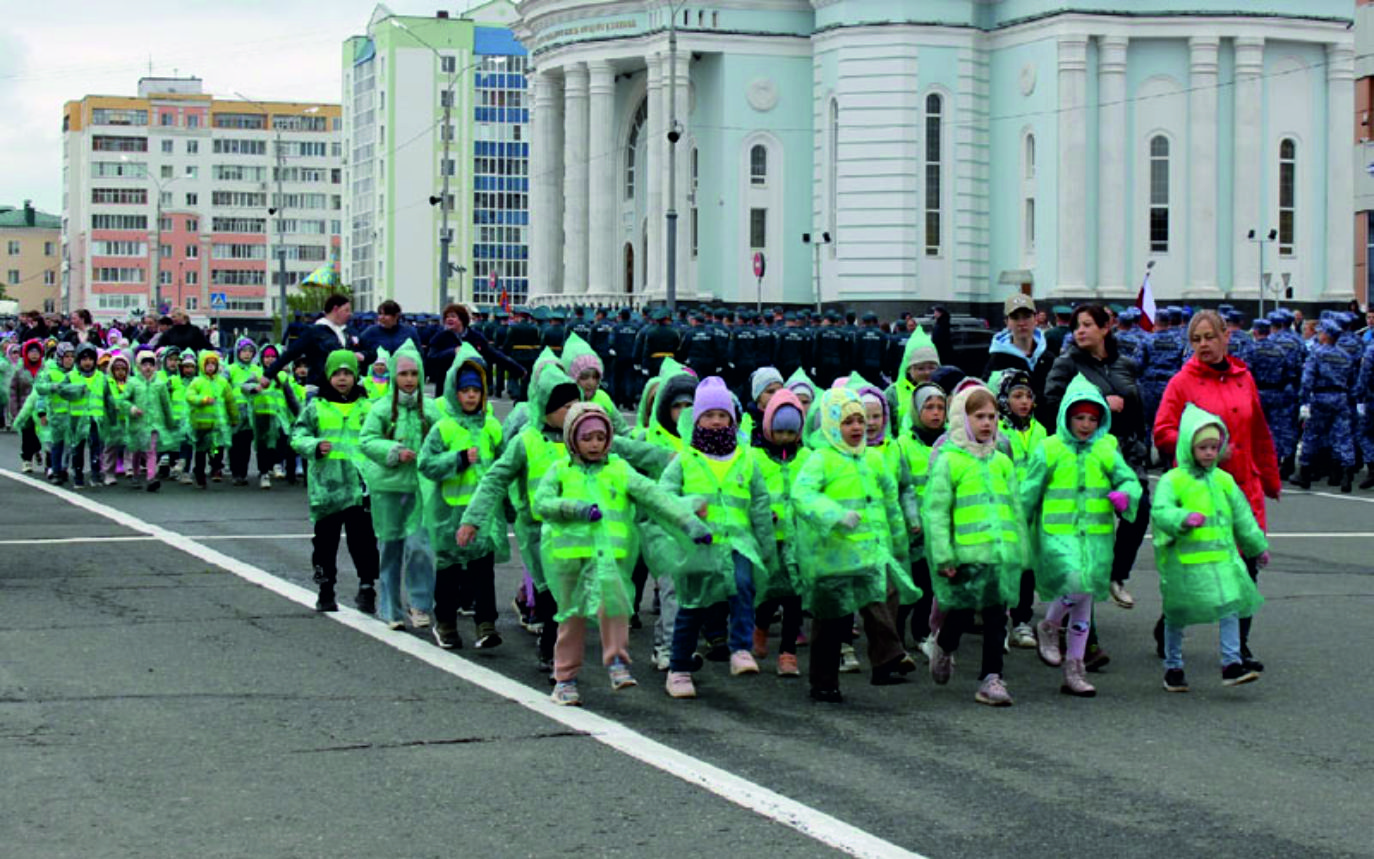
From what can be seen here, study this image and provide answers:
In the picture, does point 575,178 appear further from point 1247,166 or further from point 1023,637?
point 1023,637

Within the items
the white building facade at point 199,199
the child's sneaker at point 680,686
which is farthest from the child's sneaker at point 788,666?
the white building facade at point 199,199

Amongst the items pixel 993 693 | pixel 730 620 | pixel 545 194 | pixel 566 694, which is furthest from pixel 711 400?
pixel 545 194

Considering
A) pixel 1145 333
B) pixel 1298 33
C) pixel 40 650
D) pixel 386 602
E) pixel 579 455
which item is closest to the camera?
pixel 579 455

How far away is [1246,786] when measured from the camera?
8.70 meters

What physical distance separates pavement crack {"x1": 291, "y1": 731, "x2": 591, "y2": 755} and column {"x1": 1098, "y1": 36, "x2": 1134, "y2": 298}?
2169 inches

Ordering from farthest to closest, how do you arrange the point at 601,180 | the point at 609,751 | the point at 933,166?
the point at 601,180 < the point at 933,166 < the point at 609,751

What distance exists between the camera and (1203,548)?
10984 millimetres

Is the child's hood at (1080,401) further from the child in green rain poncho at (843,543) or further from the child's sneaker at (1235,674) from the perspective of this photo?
the child's sneaker at (1235,674)

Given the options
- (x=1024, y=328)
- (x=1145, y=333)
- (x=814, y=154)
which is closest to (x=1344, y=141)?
(x=814, y=154)

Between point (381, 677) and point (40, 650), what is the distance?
2.04m

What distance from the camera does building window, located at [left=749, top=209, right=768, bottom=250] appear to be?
70312 mm

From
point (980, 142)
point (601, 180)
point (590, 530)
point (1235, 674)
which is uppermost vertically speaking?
point (980, 142)

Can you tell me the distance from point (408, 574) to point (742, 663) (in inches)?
97.6

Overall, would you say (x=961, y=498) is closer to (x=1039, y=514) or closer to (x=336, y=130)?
(x=1039, y=514)
